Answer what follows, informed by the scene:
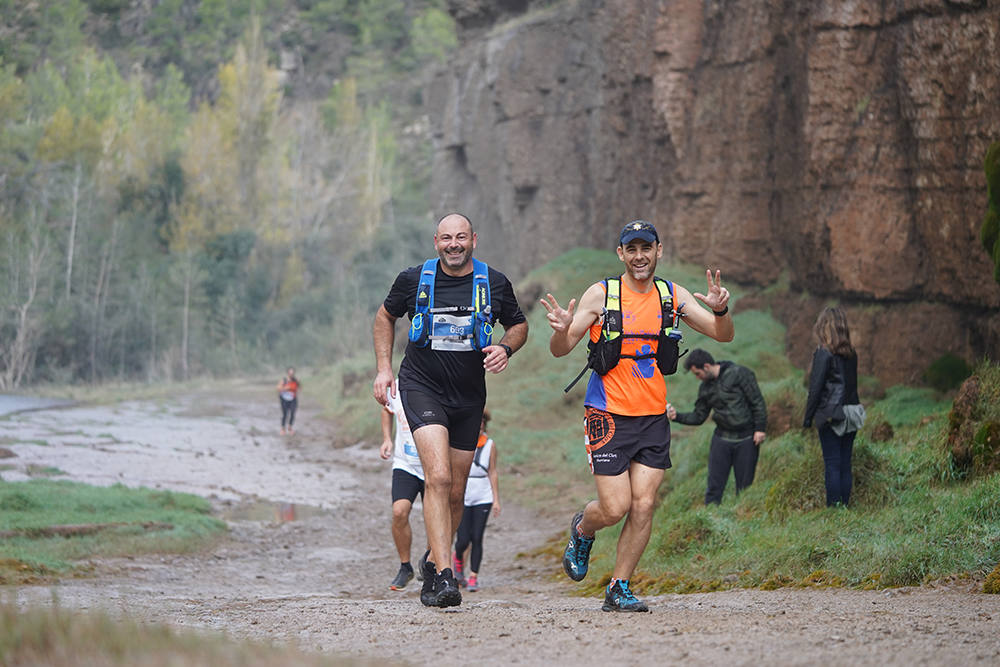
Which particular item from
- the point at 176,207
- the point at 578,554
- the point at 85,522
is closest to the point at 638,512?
the point at 578,554

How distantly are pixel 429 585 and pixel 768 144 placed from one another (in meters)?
15.5

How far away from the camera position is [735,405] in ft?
33.8

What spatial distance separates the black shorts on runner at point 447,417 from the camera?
690 centimetres

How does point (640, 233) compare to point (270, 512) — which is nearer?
point (640, 233)

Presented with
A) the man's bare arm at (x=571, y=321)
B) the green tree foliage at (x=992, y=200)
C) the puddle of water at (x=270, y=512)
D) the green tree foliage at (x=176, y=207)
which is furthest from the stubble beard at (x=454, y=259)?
the green tree foliage at (x=176, y=207)

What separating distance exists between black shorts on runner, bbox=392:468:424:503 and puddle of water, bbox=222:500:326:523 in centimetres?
669

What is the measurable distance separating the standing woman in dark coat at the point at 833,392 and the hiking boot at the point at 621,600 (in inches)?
118

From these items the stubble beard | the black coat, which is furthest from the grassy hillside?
the stubble beard

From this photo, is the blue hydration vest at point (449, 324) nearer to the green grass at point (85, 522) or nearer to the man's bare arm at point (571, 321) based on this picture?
the man's bare arm at point (571, 321)

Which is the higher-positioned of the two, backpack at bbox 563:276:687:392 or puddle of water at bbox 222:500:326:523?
backpack at bbox 563:276:687:392

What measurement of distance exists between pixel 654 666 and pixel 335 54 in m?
81.0

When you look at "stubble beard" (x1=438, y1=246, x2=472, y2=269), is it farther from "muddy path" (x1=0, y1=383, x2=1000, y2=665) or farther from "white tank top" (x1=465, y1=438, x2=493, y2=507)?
"white tank top" (x1=465, y1=438, x2=493, y2=507)

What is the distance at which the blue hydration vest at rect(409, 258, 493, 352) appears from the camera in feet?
22.6

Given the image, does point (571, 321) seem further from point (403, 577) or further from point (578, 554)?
point (403, 577)
